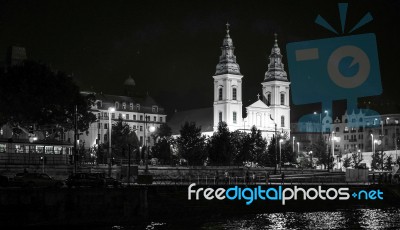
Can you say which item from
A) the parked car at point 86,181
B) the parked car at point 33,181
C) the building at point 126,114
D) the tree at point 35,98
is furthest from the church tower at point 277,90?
the parked car at point 33,181

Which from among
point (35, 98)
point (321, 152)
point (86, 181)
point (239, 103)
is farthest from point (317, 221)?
point (239, 103)

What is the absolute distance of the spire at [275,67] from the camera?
585ft

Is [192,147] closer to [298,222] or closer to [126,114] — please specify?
[126,114]

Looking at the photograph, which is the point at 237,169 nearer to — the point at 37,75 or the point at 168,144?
the point at 168,144

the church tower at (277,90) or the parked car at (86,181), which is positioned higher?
the church tower at (277,90)

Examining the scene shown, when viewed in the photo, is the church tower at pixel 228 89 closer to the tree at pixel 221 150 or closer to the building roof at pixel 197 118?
the building roof at pixel 197 118

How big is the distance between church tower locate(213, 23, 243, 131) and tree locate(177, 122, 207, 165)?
144 ft

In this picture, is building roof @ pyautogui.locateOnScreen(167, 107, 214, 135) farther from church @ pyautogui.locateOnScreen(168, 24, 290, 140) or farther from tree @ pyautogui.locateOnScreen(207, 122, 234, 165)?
tree @ pyautogui.locateOnScreen(207, 122, 234, 165)

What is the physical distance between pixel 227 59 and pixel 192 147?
164 ft

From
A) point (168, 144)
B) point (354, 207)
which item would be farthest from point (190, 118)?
point (354, 207)

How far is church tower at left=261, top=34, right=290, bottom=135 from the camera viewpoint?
588ft

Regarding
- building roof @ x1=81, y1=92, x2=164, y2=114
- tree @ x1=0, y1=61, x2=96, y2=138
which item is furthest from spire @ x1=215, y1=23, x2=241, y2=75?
tree @ x1=0, y1=61, x2=96, y2=138

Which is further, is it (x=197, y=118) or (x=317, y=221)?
(x=197, y=118)

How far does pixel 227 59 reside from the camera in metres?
167
